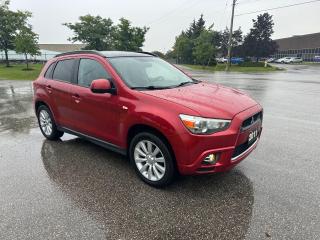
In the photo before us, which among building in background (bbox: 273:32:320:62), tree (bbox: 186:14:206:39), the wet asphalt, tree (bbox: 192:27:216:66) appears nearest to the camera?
the wet asphalt

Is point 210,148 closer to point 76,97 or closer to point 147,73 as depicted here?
point 147,73

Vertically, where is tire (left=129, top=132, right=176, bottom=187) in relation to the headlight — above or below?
below

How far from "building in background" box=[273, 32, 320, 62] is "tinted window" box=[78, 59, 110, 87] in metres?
83.1

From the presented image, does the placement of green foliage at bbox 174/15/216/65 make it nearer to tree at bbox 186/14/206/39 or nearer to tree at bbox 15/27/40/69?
tree at bbox 186/14/206/39

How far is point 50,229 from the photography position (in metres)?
3.02

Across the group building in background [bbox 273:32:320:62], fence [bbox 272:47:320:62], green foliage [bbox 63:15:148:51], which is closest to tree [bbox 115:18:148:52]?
green foliage [bbox 63:15:148:51]

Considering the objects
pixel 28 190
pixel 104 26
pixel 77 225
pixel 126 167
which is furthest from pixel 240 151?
pixel 104 26

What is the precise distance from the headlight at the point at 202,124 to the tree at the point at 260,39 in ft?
190

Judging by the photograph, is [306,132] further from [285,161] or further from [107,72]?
[107,72]

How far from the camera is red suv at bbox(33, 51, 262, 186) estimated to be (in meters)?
3.41

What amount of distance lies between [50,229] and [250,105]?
2.92 metres

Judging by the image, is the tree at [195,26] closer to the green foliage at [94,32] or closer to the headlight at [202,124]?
the green foliage at [94,32]

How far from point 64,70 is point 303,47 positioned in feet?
321

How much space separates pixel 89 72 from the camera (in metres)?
4.79
